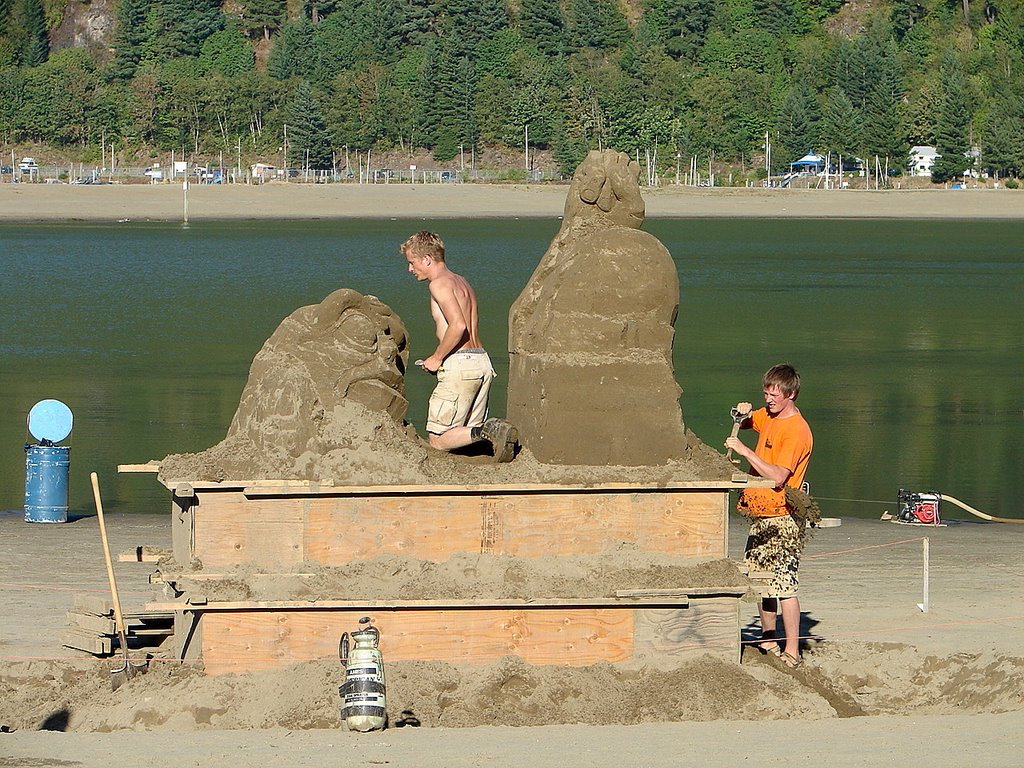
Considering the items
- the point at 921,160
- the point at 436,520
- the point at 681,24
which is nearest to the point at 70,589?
the point at 436,520

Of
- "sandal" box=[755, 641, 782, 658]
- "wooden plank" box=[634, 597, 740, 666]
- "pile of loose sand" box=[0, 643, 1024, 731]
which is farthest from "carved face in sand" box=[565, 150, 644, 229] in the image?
"pile of loose sand" box=[0, 643, 1024, 731]

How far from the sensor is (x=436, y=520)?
361 inches

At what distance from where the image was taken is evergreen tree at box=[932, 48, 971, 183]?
111m

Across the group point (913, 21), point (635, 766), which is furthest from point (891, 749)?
point (913, 21)

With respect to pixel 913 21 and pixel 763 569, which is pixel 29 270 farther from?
pixel 913 21

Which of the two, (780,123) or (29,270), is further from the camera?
(780,123)

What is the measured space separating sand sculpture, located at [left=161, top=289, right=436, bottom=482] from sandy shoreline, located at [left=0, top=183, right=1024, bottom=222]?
2915 inches

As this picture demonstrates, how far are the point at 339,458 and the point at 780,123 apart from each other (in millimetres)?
114071

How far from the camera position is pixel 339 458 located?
9.19m

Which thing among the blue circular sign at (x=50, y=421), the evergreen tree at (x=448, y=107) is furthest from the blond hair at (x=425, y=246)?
the evergreen tree at (x=448, y=107)

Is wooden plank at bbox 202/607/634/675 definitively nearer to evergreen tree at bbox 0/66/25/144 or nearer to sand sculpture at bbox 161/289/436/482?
sand sculpture at bbox 161/289/436/482

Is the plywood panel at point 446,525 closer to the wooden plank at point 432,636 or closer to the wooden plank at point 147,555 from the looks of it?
the wooden plank at point 432,636

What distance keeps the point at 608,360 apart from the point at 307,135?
117 metres

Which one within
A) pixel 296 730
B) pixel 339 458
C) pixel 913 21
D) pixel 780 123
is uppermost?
pixel 913 21
